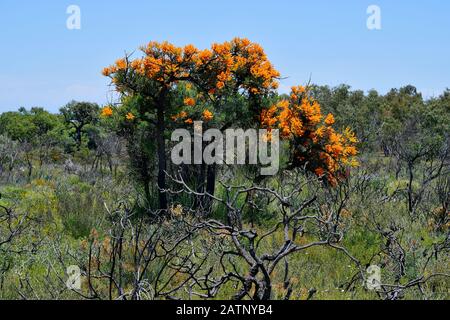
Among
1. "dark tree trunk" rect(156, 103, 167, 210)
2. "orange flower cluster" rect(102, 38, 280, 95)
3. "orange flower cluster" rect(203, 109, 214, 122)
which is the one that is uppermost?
"orange flower cluster" rect(102, 38, 280, 95)

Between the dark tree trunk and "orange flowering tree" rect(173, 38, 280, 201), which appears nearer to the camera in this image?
the dark tree trunk

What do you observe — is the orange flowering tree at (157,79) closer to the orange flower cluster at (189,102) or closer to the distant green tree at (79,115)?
the orange flower cluster at (189,102)

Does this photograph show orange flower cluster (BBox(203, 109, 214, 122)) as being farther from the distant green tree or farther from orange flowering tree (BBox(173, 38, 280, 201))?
the distant green tree

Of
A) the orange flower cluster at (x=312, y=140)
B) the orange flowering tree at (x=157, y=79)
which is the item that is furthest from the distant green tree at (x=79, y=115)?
the orange flowering tree at (x=157, y=79)

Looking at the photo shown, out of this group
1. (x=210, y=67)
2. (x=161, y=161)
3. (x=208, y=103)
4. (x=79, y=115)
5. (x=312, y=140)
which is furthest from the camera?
(x=79, y=115)

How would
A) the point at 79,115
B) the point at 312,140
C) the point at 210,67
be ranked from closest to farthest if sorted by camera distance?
the point at 210,67 < the point at 312,140 < the point at 79,115

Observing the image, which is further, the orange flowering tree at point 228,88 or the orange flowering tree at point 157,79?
the orange flowering tree at point 228,88

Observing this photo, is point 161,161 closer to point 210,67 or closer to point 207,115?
point 207,115

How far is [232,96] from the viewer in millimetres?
10695

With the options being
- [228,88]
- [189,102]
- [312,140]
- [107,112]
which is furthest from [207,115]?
[312,140]

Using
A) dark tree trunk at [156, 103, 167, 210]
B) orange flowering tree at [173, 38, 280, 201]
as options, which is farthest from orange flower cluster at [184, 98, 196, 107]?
dark tree trunk at [156, 103, 167, 210]

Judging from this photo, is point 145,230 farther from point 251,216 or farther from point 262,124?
point 262,124
